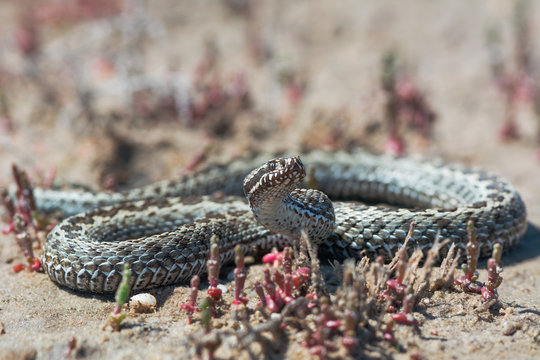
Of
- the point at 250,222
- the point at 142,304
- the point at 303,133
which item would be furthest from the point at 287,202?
the point at 303,133

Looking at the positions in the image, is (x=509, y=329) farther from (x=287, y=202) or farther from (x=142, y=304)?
(x=142, y=304)

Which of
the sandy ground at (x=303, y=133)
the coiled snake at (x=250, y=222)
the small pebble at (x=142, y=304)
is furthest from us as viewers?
the coiled snake at (x=250, y=222)

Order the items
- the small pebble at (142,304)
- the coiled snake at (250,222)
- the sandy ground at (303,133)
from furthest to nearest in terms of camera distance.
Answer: the coiled snake at (250,222) → the small pebble at (142,304) → the sandy ground at (303,133)

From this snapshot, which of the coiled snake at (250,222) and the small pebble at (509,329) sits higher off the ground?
the coiled snake at (250,222)

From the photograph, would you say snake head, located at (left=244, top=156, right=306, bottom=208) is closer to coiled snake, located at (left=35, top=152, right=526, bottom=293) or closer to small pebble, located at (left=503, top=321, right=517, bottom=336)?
coiled snake, located at (left=35, top=152, right=526, bottom=293)

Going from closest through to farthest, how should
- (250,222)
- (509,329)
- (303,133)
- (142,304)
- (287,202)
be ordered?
(509,329), (142,304), (287,202), (250,222), (303,133)

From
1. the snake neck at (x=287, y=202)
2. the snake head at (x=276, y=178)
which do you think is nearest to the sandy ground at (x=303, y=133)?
the snake neck at (x=287, y=202)

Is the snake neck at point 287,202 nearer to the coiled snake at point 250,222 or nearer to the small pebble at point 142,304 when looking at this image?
the coiled snake at point 250,222
